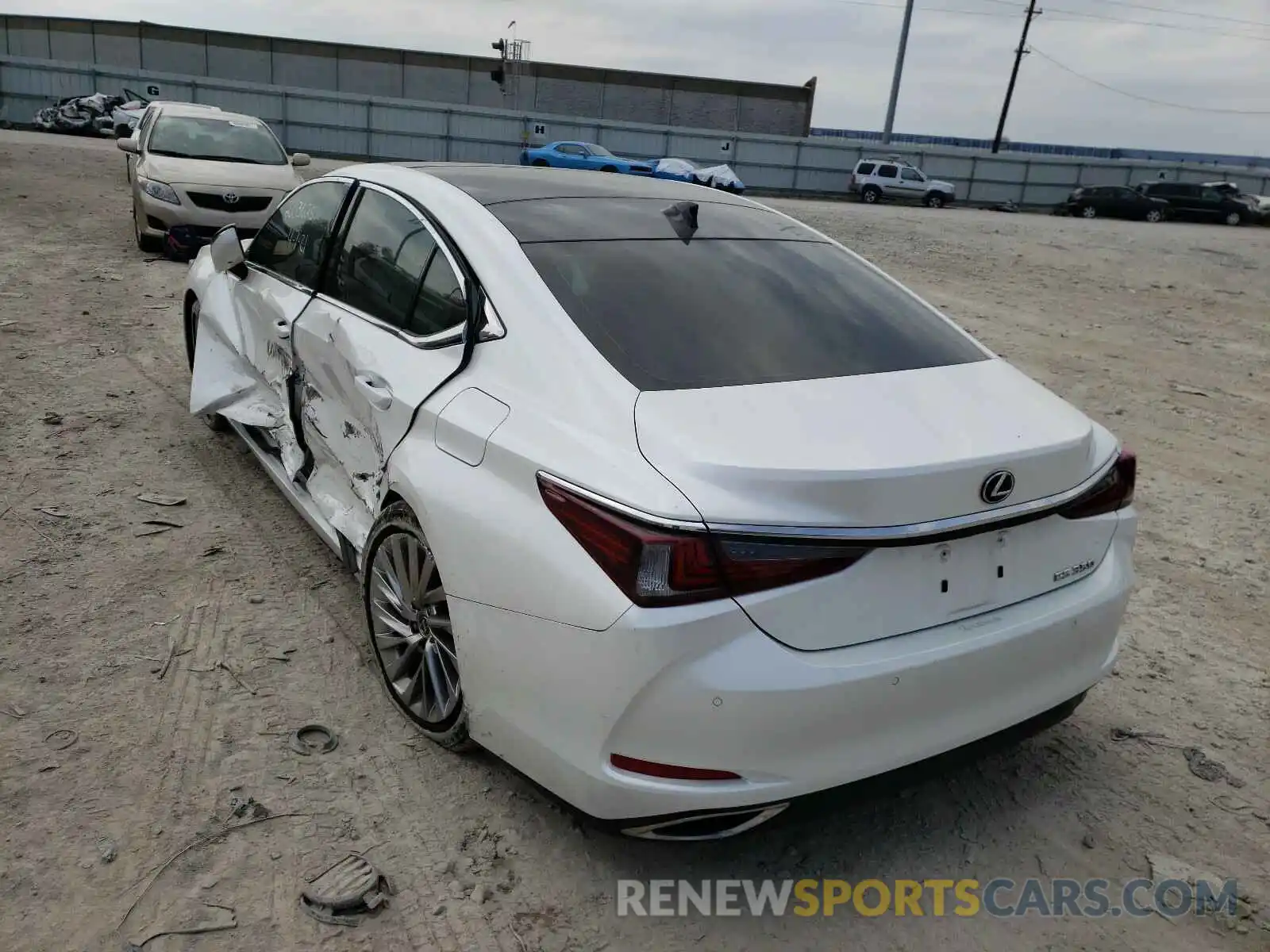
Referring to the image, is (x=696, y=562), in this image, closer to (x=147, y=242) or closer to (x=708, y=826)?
(x=708, y=826)

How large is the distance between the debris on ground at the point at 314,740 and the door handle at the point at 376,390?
3.40ft

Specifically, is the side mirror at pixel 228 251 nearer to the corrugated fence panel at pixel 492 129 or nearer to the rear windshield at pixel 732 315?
the rear windshield at pixel 732 315

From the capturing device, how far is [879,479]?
2.14 m

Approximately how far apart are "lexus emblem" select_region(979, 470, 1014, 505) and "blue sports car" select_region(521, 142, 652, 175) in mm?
28956

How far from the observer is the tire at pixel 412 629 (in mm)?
2826

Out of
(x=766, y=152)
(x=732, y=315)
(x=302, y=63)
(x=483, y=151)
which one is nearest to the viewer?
(x=732, y=315)

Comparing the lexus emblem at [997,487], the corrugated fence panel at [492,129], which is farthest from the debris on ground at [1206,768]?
the corrugated fence panel at [492,129]

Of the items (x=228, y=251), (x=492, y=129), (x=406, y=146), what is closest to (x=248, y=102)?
(x=406, y=146)

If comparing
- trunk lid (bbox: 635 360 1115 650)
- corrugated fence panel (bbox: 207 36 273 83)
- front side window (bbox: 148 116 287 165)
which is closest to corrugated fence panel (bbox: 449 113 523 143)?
corrugated fence panel (bbox: 207 36 273 83)

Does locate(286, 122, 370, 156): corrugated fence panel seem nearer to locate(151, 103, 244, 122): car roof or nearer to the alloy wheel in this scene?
locate(151, 103, 244, 122): car roof

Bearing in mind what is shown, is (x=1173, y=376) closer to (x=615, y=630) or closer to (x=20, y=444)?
(x=615, y=630)

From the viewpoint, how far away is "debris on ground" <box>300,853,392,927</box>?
7.75 feet

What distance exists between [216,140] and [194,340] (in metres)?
7.41

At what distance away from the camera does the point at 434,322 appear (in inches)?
119
